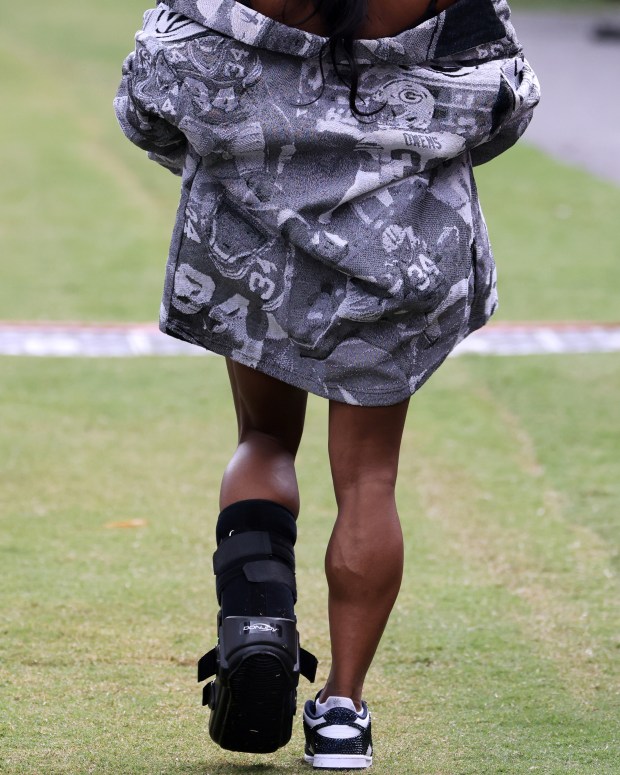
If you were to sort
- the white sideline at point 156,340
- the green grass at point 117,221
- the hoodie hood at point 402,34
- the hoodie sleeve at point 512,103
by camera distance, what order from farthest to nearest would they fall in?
the green grass at point 117,221 < the white sideline at point 156,340 < the hoodie sleeve at point 512,103 < the hoodie hood at point 402,34

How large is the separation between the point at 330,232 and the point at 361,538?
22.6 inches

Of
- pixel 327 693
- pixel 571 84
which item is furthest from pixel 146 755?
pixel 571 84

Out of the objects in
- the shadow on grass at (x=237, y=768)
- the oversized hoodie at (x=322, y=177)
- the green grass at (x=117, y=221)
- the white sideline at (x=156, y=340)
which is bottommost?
the green grass at (x=117, y=221)

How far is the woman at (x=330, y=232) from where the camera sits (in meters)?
2.42

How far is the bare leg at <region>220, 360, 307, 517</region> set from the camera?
2.76 meters

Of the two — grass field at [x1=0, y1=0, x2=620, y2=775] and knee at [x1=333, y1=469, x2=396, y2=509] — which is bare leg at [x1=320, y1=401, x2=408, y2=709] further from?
grass field at [x1=0, y1=0, x2=620, y2=775]

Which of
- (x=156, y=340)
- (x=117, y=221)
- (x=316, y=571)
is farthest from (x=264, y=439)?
(x=117, y=221)

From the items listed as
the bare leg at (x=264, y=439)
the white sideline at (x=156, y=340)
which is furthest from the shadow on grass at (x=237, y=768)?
the white sideline at (x=156, y=340)

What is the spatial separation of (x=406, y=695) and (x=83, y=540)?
1360mm

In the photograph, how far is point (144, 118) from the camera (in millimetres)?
2521

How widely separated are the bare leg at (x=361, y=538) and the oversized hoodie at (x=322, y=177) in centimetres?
9

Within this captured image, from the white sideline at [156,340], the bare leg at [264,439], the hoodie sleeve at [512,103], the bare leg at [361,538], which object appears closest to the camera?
the hoodie sleeve at [512,103]

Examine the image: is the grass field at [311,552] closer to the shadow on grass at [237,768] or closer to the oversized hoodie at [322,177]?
the shadow on grass at [237,768]

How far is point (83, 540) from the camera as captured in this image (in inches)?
163
